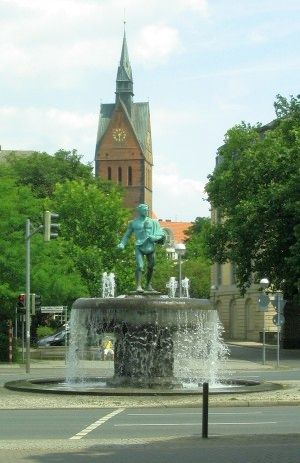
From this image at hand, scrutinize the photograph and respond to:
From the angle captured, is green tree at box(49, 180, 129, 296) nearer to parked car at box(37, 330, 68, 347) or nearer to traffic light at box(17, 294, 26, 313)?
parked car at box(37, 330, 68, 347)

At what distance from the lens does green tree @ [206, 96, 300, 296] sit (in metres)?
55.3

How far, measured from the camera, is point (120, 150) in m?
181

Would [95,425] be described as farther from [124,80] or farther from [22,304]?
[124,80]

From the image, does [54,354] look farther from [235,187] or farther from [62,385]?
[62,385]

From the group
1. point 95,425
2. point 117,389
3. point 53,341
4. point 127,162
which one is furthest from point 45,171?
point 127,162

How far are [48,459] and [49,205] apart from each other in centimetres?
6671

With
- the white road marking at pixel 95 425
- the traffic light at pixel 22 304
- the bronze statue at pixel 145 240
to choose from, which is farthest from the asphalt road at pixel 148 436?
the traffic light at pixel 22 304

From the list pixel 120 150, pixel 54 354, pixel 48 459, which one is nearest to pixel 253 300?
pixel 54 354

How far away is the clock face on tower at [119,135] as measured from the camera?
17925cm

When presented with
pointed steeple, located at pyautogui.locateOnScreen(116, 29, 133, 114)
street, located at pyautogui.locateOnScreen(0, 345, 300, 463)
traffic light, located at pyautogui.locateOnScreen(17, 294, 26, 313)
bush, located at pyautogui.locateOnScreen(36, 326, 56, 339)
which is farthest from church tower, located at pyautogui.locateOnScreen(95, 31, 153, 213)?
street, located at pyautogui.locateOnScreen(0, 345, 300, 463)

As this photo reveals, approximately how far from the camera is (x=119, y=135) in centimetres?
17988

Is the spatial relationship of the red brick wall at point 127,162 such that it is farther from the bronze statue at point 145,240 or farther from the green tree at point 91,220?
the bronze statue at point 145,240

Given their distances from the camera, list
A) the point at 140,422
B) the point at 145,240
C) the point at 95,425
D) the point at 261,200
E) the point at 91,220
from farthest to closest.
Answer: the point at 91,220, the point at 261,200, the point at 145,240, the point at 140,422, the point at 95,425

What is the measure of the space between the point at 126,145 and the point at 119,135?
224 cm
